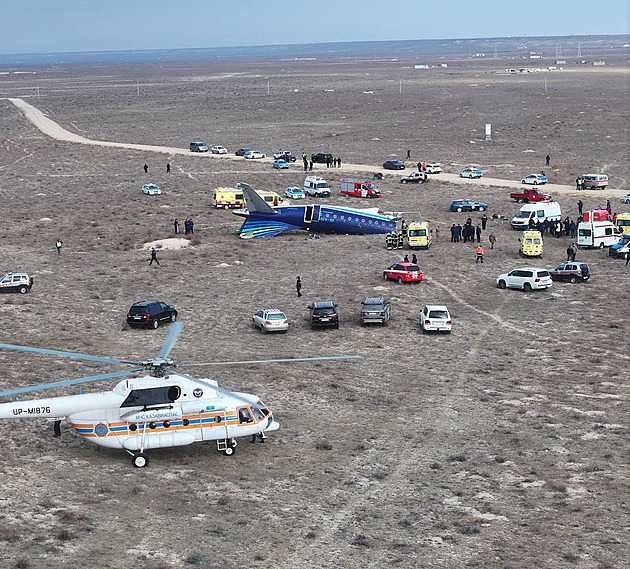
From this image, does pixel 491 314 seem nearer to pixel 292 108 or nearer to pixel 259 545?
pixel 259 545

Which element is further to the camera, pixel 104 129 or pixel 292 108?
pixel 292 108

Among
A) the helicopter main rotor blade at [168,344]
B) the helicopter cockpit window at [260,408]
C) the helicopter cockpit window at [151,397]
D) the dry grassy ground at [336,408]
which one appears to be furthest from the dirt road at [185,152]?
the helicopter cockpit window at [151,397]

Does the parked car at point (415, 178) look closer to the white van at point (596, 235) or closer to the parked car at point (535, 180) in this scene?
the parked car at point (535, 180)

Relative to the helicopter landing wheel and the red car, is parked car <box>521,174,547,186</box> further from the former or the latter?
the helicopter landing wheel

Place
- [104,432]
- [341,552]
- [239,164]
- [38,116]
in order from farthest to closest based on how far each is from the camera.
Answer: [38,116] < [239,164] < [104,432] < [341,552]

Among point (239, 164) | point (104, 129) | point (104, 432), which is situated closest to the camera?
point (104, 432)

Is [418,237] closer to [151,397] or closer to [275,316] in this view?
[275,316]

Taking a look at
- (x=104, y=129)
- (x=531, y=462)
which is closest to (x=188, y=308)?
(x=531, y=462)
